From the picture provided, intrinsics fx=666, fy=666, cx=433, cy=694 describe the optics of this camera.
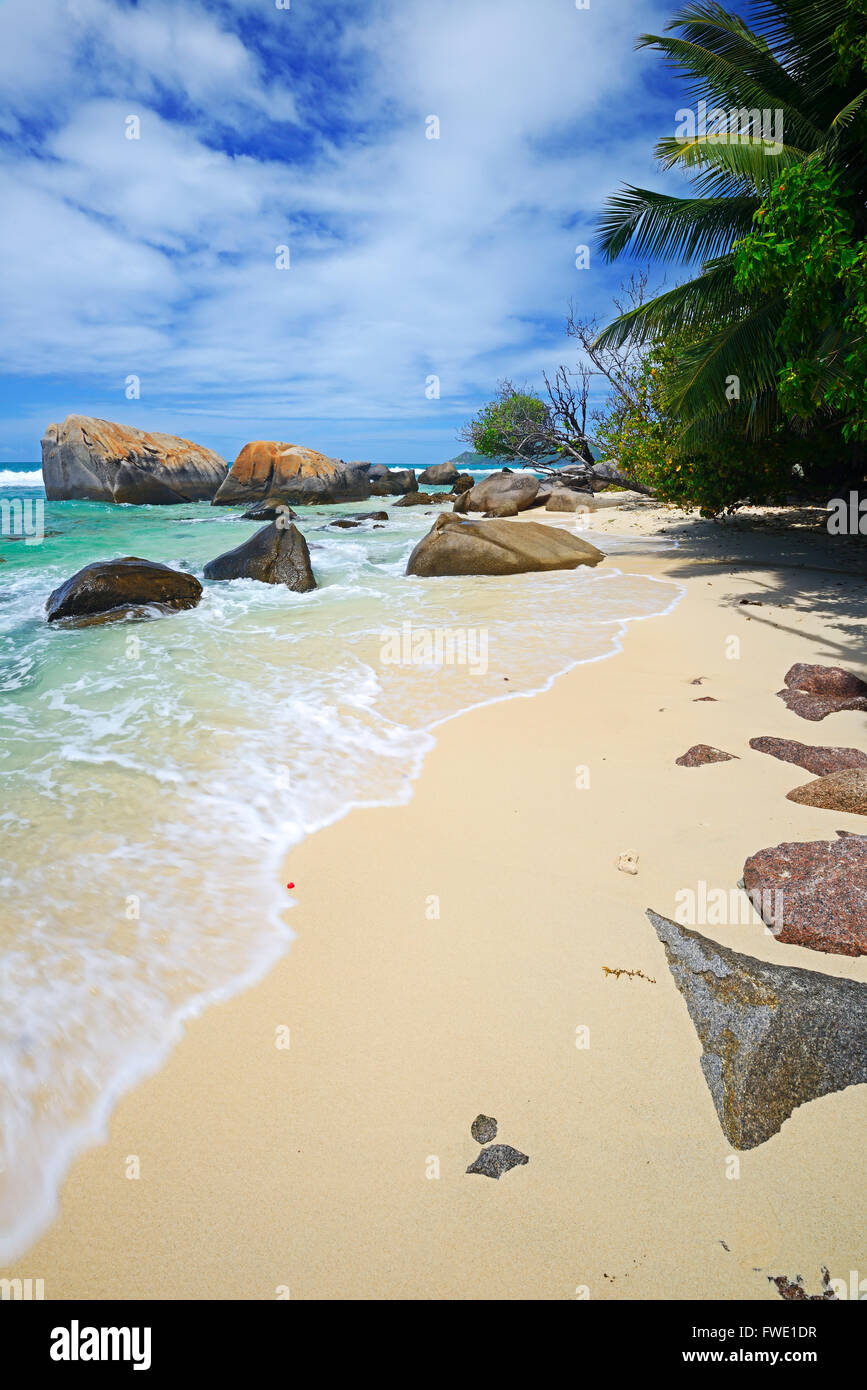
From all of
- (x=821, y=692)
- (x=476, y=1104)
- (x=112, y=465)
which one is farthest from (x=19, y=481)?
(x=476, y=1104)

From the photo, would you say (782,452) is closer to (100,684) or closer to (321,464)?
(100,684)

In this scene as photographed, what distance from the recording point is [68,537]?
21156 mm

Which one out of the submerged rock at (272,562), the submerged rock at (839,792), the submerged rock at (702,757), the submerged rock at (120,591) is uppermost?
the submerged rock at (272,562)

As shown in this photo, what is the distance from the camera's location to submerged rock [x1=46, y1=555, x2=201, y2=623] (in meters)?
9.38

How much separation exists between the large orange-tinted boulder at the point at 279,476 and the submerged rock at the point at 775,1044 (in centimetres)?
3388

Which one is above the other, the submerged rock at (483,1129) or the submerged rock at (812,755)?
the submerged rock at (812,755)

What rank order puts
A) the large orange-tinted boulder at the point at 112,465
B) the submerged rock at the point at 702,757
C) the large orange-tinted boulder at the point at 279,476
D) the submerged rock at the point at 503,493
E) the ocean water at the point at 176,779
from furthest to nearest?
the large orange-tinted boulder at the point at 112,465, the large orange-tinted boulder at the point at 279,476, the submerged rock at the point at 503,493, the submerged rock at the point at 702,757, the ocean water at the point at 176,779

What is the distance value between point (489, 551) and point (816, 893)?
32.8 feet

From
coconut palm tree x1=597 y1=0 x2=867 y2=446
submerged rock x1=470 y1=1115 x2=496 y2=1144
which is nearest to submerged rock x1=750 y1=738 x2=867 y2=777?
submerged rock x1=470 y1=1115 x2=496 y2=1144

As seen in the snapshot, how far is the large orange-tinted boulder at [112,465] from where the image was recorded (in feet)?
117

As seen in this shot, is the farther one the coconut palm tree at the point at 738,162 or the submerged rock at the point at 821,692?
the coconut palm tree at the point at 738,162

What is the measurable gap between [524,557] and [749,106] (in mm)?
7307

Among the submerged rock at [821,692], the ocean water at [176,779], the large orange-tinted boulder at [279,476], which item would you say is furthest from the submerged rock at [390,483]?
the submerged rock at [821,692]

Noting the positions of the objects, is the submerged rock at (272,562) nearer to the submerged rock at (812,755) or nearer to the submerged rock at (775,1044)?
the submerged rock at (812,755)
